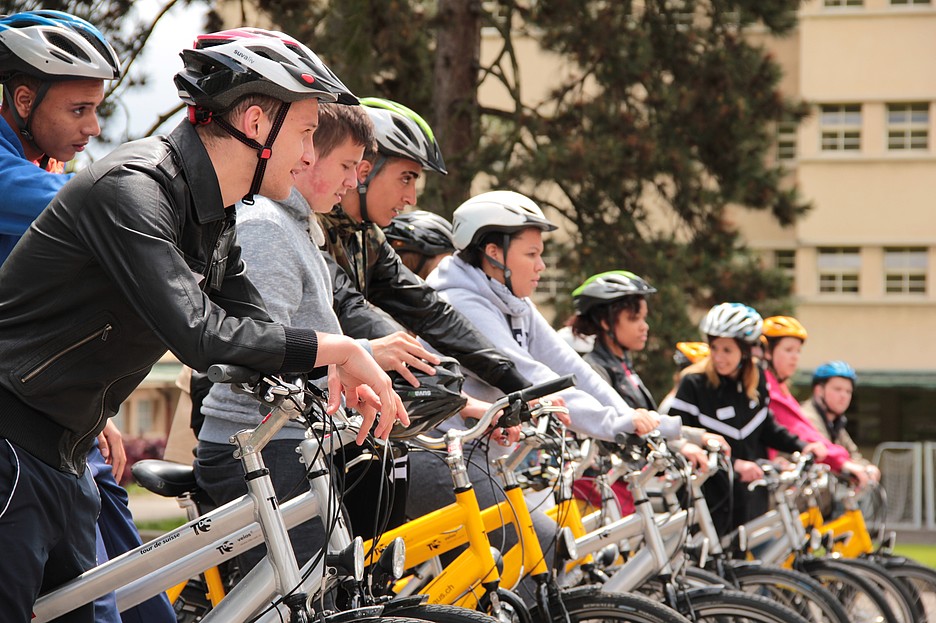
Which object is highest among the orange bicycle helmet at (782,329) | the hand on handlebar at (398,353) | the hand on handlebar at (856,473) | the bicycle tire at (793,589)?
the hand on handlebar at (398,353)

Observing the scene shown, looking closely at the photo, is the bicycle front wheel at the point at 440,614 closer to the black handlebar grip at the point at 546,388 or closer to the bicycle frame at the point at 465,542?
the bicycle frame at the point at 465,542

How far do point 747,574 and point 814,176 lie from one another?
27783 mm

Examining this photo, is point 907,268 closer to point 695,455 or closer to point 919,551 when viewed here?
point 919,551

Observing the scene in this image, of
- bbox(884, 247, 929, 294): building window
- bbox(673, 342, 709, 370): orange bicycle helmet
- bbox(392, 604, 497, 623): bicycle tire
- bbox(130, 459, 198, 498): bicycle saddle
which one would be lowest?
bbox(884, 247, 929, 294): building window

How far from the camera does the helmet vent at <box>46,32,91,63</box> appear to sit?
400 cm

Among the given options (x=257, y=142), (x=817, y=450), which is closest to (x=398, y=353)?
(x=257, y=142)

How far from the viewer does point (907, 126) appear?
107ft

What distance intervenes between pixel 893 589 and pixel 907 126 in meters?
27.3

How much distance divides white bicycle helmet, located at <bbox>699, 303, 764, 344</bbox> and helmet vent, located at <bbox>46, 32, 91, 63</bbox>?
4.90m

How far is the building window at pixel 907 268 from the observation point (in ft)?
107

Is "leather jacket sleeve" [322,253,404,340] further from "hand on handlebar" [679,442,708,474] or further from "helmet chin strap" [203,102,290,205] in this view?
"hand on handlebar" [679,442,708,474]

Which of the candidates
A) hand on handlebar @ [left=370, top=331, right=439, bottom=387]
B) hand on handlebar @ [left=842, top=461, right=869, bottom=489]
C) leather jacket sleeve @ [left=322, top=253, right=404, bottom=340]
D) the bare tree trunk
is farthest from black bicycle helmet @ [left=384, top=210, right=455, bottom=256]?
the bare tree trunk

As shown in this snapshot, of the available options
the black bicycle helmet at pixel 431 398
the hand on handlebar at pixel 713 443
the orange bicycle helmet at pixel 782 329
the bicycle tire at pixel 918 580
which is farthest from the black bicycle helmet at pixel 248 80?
the orange bicycle helmet at pixel 782 329

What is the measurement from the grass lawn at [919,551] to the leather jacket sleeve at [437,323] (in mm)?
11458
